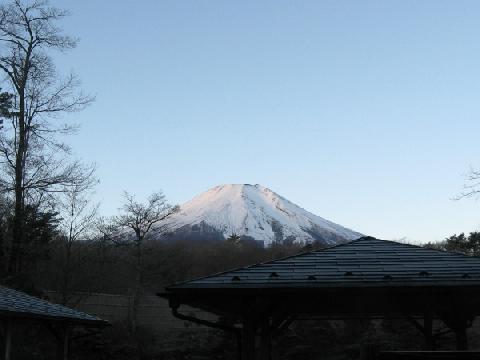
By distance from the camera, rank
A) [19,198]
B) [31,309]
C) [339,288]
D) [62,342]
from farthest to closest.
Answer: [19,198] < [62,342] < [31,309] < [339,288]

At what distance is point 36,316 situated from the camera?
39.4 feet

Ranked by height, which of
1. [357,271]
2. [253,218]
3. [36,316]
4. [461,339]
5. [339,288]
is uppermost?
[253,218]

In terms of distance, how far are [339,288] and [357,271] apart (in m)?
0.64

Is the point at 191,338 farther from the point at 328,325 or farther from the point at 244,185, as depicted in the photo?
the point at 244,185

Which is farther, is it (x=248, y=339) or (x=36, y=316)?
(x=36, y=316)

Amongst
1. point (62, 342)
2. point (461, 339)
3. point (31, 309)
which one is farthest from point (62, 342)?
point (461, 339)

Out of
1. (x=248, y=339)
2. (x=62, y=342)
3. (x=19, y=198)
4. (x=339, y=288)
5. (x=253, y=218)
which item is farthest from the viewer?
(x=253, y=218)

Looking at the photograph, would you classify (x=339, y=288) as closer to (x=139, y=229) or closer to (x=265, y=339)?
(x=265, y=339)

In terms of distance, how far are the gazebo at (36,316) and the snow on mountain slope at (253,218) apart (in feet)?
174

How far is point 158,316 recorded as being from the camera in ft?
98.3

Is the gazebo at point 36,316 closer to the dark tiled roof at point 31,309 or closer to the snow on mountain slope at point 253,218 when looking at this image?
the dark tiled roof at point 31,309

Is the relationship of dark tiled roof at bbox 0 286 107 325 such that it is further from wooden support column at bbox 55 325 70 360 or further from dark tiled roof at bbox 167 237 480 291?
dark tiled roof at bbox 167 237 480 291

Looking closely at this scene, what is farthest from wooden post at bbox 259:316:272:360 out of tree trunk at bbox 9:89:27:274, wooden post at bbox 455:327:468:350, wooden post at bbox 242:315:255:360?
tree trunk at bbox 9:89:27:274

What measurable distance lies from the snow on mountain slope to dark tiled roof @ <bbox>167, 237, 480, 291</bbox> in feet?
193
